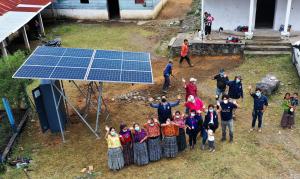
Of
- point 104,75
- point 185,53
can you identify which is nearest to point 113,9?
point 185,53

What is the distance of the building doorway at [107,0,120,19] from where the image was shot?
25797 millimetres

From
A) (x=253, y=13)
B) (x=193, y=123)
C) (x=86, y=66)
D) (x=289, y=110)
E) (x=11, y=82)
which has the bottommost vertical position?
(x=289, y=110)

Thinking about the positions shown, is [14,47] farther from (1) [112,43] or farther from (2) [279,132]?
(2) [279,132]

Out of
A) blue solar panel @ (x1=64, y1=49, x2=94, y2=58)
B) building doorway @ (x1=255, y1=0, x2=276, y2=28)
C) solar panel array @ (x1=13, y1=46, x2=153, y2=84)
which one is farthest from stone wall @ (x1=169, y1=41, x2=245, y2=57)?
blue solar panel @ (x1=64, y1=49, x2=94, y2=58)

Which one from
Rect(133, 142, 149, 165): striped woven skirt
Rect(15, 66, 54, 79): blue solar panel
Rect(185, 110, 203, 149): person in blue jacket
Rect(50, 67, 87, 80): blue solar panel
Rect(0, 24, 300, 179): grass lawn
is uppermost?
Rect(15, 66, 54, 79): blue solar panel

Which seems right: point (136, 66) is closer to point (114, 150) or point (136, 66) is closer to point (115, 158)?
point (114, 150)

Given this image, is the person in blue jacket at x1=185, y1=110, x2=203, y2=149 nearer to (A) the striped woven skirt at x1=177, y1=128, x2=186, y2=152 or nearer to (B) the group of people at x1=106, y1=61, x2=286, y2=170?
(B) the group of people at x1=106, y1=61, x2=286, y2=170

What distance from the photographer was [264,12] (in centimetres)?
1933

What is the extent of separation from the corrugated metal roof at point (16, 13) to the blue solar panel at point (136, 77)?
28.3ft

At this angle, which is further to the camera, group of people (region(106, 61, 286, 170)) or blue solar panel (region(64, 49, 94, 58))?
blue solar panel (region(64, 49, 94, 58))

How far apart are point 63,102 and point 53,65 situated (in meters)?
1.95

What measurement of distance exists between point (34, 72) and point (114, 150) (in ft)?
11.0

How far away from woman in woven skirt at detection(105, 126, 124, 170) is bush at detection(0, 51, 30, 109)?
4.54 m

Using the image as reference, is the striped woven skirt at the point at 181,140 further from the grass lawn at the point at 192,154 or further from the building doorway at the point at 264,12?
the building doorway at the point at 264,12
